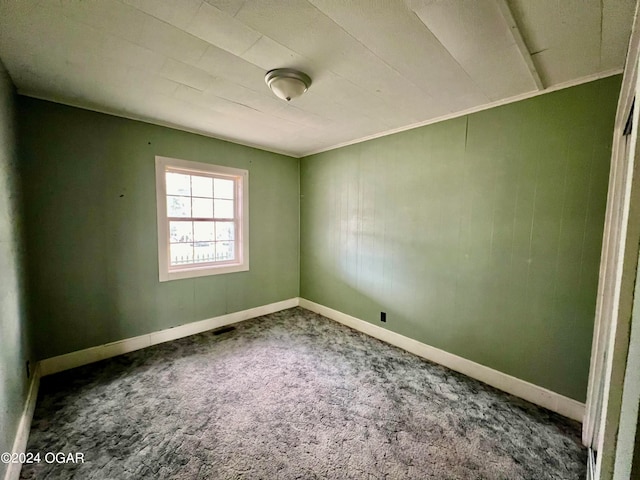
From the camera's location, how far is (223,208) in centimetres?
357

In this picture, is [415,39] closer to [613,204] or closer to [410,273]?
[613,204]

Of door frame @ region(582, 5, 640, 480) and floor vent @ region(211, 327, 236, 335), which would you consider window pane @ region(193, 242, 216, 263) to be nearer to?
floor vent @ region(211, 327, 236, 335)

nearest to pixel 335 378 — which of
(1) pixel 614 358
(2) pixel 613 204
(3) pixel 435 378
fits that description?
(3) pixel 435 378

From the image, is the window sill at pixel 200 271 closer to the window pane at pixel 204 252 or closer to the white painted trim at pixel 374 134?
the window pane at pixel 204 252

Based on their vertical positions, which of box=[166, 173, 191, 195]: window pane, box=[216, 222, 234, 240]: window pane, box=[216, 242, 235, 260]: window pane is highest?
box=[166, 173, 191, 195]: window pane

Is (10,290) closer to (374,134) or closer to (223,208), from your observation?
(223,208)

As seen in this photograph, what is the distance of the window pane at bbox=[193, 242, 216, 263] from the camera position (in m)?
3.38

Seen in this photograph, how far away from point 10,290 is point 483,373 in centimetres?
365

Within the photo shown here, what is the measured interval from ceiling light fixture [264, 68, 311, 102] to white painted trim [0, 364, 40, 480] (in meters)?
2.66

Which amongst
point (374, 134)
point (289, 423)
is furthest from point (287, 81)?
point (289, 423)

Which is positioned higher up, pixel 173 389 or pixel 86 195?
pixel 86 195

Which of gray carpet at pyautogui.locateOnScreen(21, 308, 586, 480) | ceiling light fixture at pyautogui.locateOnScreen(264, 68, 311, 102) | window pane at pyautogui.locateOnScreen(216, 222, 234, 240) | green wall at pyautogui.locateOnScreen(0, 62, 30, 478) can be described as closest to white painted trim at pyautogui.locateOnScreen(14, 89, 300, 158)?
green wall at pyautogui.locateOnScreen(0, 62, 30, 478)

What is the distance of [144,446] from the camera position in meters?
1.61

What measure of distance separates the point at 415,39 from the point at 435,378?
8.65 feet
